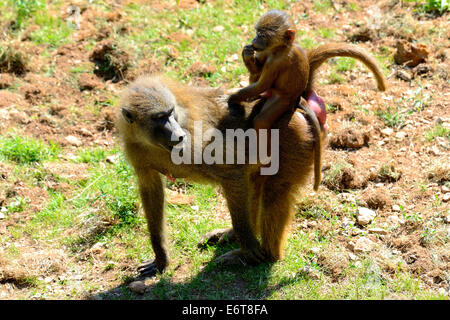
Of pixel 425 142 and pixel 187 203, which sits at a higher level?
pixel 425 142

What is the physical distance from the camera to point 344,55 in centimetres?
472

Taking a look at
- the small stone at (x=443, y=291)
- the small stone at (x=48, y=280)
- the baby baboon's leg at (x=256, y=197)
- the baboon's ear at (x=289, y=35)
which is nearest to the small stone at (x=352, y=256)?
the small stone at (x=443, y=291)

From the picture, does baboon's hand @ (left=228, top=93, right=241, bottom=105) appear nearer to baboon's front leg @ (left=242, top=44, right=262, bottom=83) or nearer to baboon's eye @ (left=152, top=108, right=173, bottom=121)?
baboon's front leg @ (left=242, top=44, right=262, bottom=83)

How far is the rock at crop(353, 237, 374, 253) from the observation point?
497 centimetres

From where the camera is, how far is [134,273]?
16.6ft

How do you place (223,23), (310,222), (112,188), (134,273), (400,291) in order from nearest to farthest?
(400,291) < (134,273) < (310,222) < (112,188) < (223,23)

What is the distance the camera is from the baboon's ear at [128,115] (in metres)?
4.48

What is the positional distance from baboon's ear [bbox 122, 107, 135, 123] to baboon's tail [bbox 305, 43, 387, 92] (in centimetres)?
169

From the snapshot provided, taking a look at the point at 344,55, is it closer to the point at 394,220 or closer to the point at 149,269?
the point at 394,220

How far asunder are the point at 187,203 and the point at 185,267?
0.93m

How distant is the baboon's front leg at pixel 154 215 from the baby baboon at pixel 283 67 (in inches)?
43.5

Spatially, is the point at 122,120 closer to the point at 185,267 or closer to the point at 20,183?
the point at 185,267

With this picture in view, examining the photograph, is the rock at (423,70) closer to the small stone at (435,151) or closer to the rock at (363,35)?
the rock at (363,35)

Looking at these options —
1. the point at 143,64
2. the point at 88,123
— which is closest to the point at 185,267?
the point at 88,123
